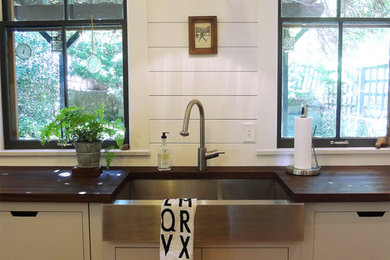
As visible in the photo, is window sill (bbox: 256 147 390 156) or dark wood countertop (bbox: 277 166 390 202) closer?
dark wood countertop (bbox: 277 166 390 202)

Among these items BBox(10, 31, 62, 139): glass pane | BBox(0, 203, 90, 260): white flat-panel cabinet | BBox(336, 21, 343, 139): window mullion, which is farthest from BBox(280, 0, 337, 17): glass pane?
BBox(0, 203, 90, 260): white flat-panel cabinet

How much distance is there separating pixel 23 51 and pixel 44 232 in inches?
45.1

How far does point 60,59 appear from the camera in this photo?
1839 mm

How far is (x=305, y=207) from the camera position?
4.16ft

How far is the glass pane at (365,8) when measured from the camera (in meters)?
1.78

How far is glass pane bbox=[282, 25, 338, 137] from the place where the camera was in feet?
5.89

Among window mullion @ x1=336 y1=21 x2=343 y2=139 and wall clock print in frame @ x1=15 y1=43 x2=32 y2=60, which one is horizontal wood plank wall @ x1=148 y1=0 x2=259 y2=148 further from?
wall clock print in frame @ x1=15 y1=43 x2=32 y2=60

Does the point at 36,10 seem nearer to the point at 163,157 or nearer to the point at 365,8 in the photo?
the point at 163,157

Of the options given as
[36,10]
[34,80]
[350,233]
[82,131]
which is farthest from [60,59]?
[350,233]

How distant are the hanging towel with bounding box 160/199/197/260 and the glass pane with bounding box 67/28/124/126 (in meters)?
0.82

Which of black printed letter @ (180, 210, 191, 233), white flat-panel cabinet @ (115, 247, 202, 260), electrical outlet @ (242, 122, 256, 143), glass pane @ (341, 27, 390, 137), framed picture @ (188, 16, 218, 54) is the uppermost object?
framed picture @ (188, 16, 218, 54)

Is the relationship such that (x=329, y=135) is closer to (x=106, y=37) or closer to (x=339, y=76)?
(x=339, y=76)

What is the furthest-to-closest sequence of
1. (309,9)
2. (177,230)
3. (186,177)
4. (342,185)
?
(309,9) → (186,177) → (342,185) → (177,230)

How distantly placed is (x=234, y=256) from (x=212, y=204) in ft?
0.79
